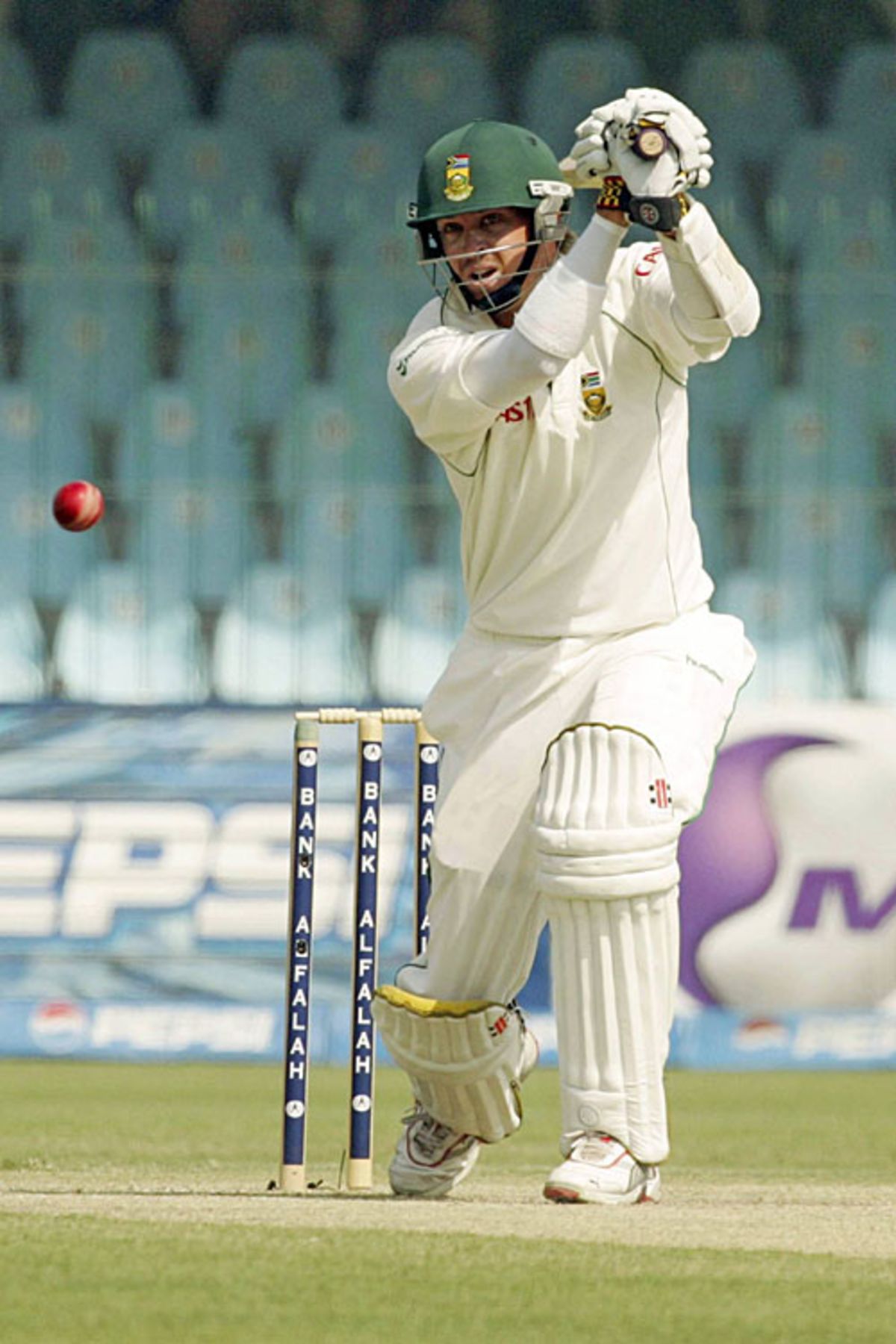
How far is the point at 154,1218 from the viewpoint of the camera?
4.02m

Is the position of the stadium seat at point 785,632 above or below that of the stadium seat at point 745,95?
below

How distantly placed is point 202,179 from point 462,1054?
1046 centimetres

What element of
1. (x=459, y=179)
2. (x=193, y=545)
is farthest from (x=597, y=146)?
(x=193, y=545)

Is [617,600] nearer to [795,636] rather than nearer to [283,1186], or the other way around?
[283,1186]

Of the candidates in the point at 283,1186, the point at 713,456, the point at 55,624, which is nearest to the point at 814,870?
the point at 713,456

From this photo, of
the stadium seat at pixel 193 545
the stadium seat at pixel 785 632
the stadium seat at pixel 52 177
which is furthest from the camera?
the stadium seat at pixel 52 177

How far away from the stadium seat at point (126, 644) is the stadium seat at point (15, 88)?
7.68 ft

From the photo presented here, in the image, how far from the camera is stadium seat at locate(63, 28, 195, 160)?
47.4 feet

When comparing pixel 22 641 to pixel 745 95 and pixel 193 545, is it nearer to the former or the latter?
pixel 193 545

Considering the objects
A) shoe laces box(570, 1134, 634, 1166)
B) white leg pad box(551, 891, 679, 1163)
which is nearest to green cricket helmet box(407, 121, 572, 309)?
white leg pad box(551, 891, 679, 1163)

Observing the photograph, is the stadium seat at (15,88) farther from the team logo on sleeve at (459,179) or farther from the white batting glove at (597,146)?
the white batting glove at (597,146)

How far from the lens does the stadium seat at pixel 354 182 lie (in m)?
14.5

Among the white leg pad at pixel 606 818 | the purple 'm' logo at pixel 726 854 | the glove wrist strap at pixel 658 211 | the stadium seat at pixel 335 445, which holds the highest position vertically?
the glove wrist strap at pixel 658 211

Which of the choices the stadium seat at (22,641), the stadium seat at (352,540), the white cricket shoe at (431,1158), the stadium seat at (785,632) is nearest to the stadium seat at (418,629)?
the stadium seat at (352,540)
